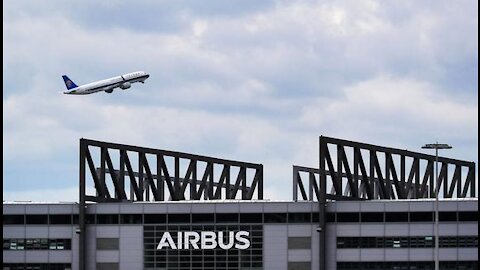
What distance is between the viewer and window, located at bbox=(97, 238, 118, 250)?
134m

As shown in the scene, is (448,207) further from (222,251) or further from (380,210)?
(222,251)

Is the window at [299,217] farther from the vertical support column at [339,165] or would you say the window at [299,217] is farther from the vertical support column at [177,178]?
the vertical support column at [177,178]

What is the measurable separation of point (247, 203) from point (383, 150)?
22222 millimetres

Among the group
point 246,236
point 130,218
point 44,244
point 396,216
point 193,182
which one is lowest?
point 44,244

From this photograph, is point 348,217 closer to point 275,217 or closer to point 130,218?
point 275,217

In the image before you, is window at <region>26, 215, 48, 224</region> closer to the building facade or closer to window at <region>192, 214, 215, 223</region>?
the building facade

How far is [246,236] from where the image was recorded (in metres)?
133

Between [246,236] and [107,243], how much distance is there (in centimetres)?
1499

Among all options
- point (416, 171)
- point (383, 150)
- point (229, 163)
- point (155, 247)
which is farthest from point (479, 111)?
→ point (229, 163)

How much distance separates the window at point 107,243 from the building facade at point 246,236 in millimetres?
107

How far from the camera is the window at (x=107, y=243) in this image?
5276 inches

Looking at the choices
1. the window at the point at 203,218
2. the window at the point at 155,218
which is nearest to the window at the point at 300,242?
the window at the point at 203,218

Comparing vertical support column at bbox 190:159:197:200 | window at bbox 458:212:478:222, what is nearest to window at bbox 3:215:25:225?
vertical support column at bbox 190:159:197:200

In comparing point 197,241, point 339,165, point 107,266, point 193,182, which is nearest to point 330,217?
point 339,165
